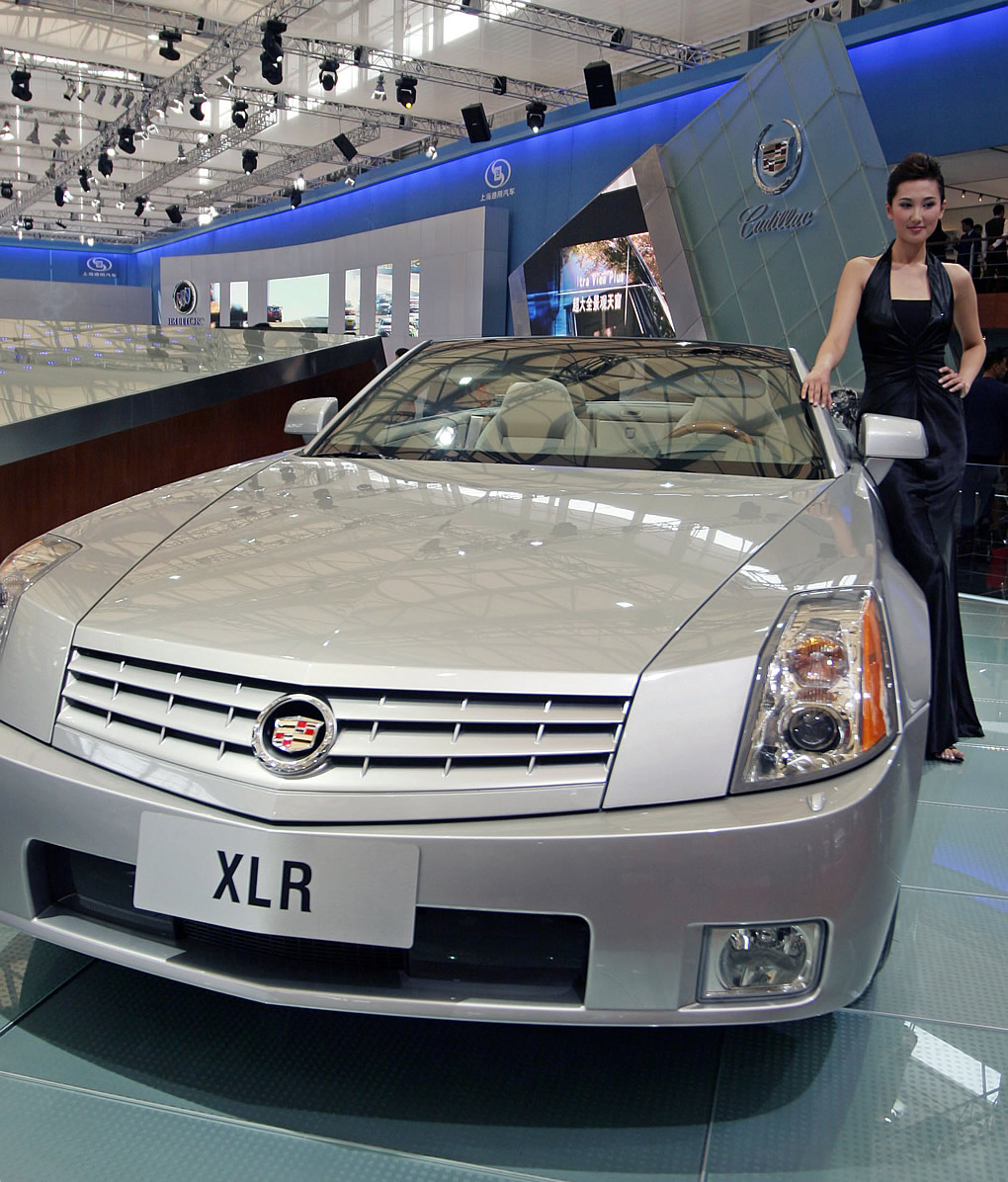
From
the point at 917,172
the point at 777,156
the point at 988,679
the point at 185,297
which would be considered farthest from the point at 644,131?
the point at 185,297

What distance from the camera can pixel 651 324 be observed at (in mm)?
11945

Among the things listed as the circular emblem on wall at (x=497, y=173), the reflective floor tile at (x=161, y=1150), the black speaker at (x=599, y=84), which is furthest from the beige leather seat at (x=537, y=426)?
the circular emblem on wall at (x=497, y=173)

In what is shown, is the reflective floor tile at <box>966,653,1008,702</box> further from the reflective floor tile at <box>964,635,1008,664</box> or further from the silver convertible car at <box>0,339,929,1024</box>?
the silver convertible car at <box>0,339,929,1024</box>

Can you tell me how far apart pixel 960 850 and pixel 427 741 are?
1510mm

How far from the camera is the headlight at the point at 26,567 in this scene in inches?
57.7

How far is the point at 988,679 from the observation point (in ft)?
12.6

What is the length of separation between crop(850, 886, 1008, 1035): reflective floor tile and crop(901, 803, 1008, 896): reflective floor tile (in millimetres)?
58

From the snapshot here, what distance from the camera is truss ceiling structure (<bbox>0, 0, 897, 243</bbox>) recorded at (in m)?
12.2

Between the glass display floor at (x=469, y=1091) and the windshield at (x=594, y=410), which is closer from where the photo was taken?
the glass display floor at (x=469, y=1091)

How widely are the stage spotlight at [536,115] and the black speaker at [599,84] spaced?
5.19ft

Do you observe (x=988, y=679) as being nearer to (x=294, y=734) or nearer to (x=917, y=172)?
(x=917, y=172)

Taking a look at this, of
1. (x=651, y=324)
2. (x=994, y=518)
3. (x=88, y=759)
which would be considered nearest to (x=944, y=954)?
(x=88, y=759)

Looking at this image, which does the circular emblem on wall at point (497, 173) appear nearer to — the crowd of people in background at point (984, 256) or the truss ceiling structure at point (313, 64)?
the truss ceiling structure at point (313, 64)

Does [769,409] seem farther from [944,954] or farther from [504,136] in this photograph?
[504,136]
